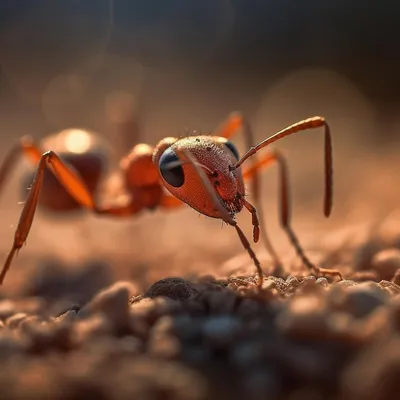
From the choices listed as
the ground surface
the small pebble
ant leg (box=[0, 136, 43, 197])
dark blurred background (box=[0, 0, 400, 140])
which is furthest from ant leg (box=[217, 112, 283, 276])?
dark blurred background (box=[0, 0, 400, 140])

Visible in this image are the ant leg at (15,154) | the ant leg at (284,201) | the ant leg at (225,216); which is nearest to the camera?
the ant leg at (225,216)

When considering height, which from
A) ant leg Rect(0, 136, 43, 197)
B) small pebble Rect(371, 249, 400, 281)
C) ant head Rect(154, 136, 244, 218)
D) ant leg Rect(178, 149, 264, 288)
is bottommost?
small pebble Rect(371, 249, 400, 281)

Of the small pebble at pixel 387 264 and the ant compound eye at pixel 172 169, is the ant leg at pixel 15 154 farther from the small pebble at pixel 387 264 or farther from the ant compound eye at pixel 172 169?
the small pebble at pixel 387 264

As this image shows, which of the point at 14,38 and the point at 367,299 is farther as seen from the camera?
the point at 14,38

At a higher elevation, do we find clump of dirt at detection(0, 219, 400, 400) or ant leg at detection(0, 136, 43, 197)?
ant leg at detection(0, 136, 43, 197)

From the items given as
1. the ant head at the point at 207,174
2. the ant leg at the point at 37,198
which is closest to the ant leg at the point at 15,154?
the ant leg at the point at 37,198

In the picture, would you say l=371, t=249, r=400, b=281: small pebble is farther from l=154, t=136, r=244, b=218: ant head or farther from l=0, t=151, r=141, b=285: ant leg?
l=0, t=151, r=141, b=285: ant leg

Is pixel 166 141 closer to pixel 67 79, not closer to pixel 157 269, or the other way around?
pixel 157 269

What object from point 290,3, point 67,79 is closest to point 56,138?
point 67,79
